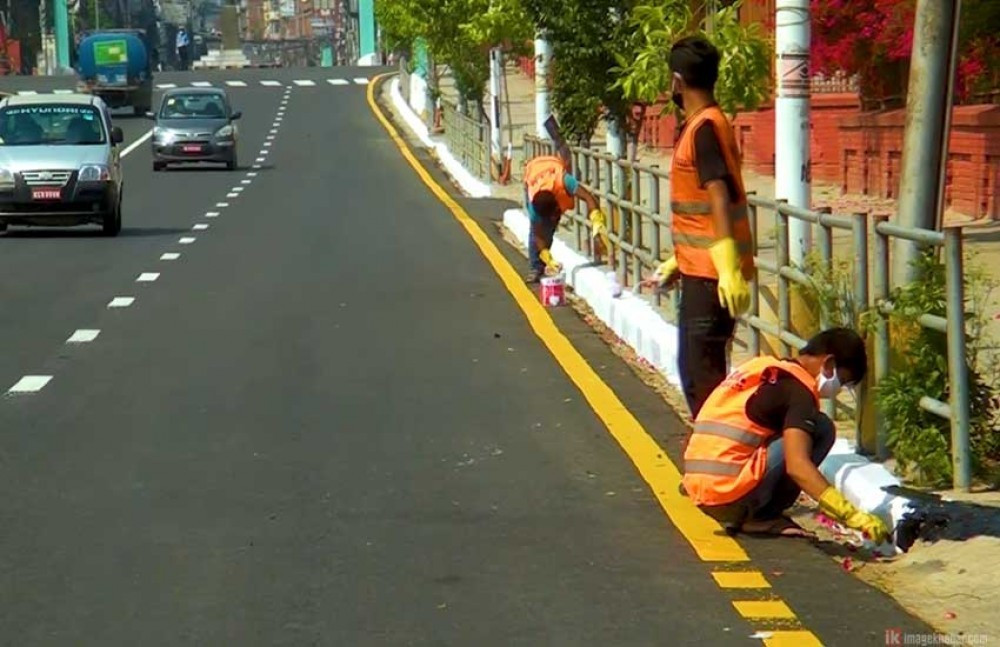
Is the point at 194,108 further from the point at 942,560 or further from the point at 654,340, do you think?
the point at 942,560

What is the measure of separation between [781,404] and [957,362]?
764mm

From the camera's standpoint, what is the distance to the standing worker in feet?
29.8

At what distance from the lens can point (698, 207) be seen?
9.28 meters

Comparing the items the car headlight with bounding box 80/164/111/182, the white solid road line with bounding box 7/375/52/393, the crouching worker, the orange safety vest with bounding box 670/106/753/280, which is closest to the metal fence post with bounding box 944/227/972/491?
the crouching worker

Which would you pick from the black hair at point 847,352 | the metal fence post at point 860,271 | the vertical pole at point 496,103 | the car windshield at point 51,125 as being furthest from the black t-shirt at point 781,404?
the vertical pole at point 496,103

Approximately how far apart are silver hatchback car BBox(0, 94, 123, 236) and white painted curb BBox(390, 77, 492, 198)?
9.08 metres

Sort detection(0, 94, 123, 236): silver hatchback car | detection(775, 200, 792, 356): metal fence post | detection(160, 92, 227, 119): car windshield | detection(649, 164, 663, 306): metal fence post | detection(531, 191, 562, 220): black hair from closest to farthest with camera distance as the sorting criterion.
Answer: detection(775, 200, 792, 356): metal fence post
detection(649, 164, 663, 306): metal fence post
detection(531, 191, 562, 220): black hair
detection(0, 94, 123, 236): silver hatchback car
detection(160, 92, 227, 119): car windshield

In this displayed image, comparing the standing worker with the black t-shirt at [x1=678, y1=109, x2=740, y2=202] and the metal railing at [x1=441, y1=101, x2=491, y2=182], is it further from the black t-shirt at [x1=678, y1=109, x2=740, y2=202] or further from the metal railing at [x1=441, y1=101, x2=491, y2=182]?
the metal railing at [x1=441, y1=101, x2=491, y2=182]

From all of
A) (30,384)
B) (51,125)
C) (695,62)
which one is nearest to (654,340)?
(30,384)

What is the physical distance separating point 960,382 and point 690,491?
1112mm

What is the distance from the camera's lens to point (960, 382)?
28.9ft

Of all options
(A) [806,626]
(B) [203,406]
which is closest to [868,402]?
(A) [806,626]

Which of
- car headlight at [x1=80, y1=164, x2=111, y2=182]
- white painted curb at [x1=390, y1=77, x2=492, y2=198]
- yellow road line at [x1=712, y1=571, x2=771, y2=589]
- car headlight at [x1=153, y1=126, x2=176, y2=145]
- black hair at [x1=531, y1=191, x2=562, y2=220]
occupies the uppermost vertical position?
black hair at [x1=531, y1=191, x2=562, y2=220]

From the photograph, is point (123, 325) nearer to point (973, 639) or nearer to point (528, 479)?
point (528, 479)
